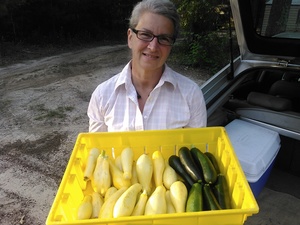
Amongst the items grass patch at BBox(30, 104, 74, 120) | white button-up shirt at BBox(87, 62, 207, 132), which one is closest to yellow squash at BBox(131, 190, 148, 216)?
white button-up shirt at BBox(87, 62, 207, 132)

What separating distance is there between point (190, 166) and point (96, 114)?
83 centimetres

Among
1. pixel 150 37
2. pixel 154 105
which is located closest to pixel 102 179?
pixel 154 105

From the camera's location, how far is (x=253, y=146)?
87.8 inches

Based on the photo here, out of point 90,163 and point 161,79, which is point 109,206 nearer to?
point 90,163

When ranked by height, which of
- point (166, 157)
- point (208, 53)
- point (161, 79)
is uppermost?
point (161, 79)

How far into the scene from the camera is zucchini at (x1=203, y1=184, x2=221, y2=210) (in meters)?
1.01

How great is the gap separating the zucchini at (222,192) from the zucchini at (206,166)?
3 cm

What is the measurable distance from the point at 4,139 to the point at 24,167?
913 mm

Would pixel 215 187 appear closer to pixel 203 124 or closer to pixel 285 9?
pixel 203 124

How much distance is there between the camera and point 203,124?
1.83 metres

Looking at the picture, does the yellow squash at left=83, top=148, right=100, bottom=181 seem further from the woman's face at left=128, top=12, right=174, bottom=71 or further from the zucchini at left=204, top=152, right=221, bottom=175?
the woman's face at left=128, top=12, right=174, bottom=71

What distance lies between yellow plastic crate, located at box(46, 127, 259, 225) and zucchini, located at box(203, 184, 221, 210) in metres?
0.08

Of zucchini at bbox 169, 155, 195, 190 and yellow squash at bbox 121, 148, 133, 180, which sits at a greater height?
yellow squash at bbox 121, 148, 133, 180

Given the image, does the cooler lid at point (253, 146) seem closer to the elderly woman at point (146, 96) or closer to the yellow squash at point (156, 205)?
the elderly woman at point (146, 96)
